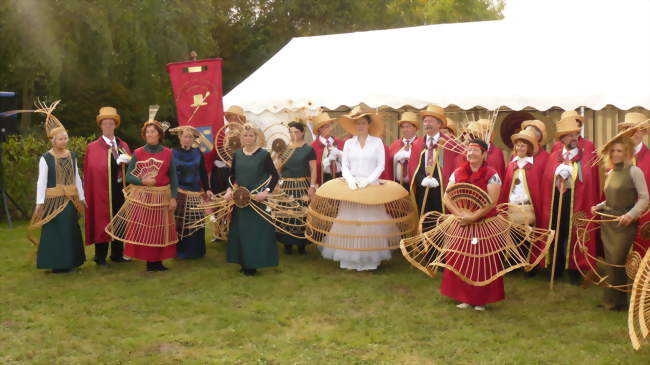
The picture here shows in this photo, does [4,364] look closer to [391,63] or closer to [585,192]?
[585,192]

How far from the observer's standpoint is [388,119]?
449 inches

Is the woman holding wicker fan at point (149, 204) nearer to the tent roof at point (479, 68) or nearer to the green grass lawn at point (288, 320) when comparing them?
the green grass lawn at point (288, 320)

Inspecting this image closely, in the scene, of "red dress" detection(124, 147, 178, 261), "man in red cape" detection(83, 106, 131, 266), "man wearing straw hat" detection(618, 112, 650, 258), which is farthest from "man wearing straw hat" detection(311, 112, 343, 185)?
"man wearing straw hat" detection(618, 112, 650, 258)

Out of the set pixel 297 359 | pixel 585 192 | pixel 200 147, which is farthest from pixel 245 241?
pixel 585 192

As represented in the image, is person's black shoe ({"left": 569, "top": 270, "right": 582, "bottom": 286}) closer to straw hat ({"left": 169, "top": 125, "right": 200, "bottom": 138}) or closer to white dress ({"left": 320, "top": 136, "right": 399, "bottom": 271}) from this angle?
white dress ({"left": 320, "top": 136, "right": 399, "bottom": 271})

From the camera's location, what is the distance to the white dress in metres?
7.07

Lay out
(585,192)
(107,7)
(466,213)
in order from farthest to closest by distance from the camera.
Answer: (107,7)
(585,192)
(466,213)

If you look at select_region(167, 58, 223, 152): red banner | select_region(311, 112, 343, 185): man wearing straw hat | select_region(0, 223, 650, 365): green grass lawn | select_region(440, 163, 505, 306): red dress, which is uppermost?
select_region(167, 58, 223, 152): red banner

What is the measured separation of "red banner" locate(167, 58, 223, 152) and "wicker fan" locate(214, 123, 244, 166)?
4.5 inches

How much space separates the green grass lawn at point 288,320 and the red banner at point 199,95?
6.42ft

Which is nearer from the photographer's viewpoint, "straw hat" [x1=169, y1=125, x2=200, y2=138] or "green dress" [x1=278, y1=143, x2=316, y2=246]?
"straw hat" [x1=169, y1=125, x2=200, y2=138]

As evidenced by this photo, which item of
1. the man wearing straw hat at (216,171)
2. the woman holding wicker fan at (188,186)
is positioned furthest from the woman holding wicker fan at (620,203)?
the man wearing straw hat at (216,171)

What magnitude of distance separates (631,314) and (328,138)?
4.89 m

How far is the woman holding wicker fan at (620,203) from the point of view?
527cm
